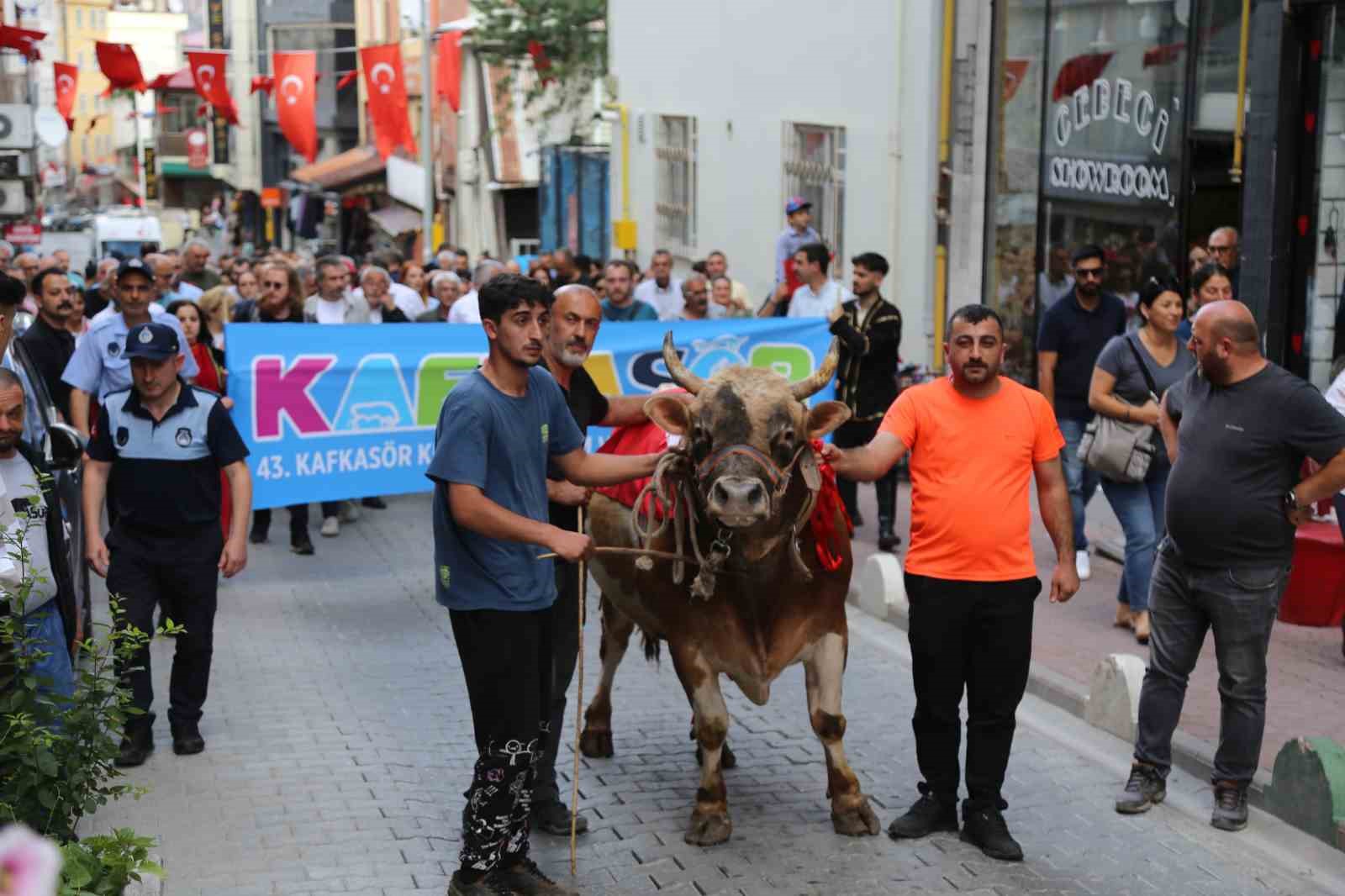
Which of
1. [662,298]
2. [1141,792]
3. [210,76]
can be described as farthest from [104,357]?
[210,76]

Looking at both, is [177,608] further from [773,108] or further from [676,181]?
[676,181]

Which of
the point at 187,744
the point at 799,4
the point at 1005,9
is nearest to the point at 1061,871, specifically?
the point at 187,744

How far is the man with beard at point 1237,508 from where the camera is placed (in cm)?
662

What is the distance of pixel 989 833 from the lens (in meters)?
6.50

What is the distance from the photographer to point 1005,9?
16.9 metres

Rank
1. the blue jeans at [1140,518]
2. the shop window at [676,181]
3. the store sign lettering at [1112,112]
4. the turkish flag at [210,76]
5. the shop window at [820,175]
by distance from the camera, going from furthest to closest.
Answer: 1. the turkish flag at [210,76]
2. the shop window at [676,181]
3. the shop window at [820,175]
4. the store sign lettering at [1112,112]
5. the blue jeans at [1140,518]

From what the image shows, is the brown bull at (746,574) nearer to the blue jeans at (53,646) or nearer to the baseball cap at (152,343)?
the blue jeans at (53,646)

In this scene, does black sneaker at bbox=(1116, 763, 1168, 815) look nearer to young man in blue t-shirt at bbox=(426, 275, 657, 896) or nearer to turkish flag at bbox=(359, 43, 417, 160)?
young man in blue t-shirt at bbox=(426, 275, 657, 896)

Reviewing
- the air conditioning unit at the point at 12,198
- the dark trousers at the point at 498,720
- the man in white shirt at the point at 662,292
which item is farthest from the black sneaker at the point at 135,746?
the air conditioning unit at the point at 12,198

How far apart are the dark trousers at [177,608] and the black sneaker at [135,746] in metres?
0.03

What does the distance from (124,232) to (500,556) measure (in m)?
52.4

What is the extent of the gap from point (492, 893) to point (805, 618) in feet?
5.28

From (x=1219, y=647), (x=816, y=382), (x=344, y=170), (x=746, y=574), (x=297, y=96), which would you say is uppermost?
(x=297, y=96)

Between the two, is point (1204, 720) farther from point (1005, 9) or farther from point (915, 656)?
point (1005, 9)
